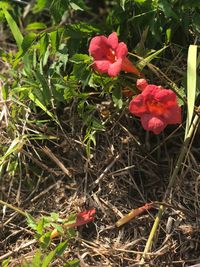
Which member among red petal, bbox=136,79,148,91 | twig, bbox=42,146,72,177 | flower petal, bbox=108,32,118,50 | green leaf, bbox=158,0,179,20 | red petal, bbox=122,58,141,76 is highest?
green leaf, bbox=158,0,179,20

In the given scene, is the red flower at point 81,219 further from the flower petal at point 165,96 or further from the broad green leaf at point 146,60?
the broad green leaf at point 146,60

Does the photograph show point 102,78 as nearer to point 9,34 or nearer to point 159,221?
point 159,221

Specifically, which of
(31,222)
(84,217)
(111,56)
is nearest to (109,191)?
(84,217)

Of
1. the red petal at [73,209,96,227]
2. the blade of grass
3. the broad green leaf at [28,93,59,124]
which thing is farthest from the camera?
the broad green leaf at [28,93,59,124]

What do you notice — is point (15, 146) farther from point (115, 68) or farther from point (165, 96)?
point (165, 96)

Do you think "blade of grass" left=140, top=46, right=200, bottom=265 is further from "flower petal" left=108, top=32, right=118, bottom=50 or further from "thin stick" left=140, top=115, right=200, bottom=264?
"flower petal" left=108, top=32, right=118, bottom=50

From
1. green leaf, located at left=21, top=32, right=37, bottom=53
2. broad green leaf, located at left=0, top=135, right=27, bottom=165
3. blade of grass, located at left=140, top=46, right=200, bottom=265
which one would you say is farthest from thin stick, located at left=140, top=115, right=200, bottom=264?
green leaf, located at left=21, top=32, right=37, bottom=53
